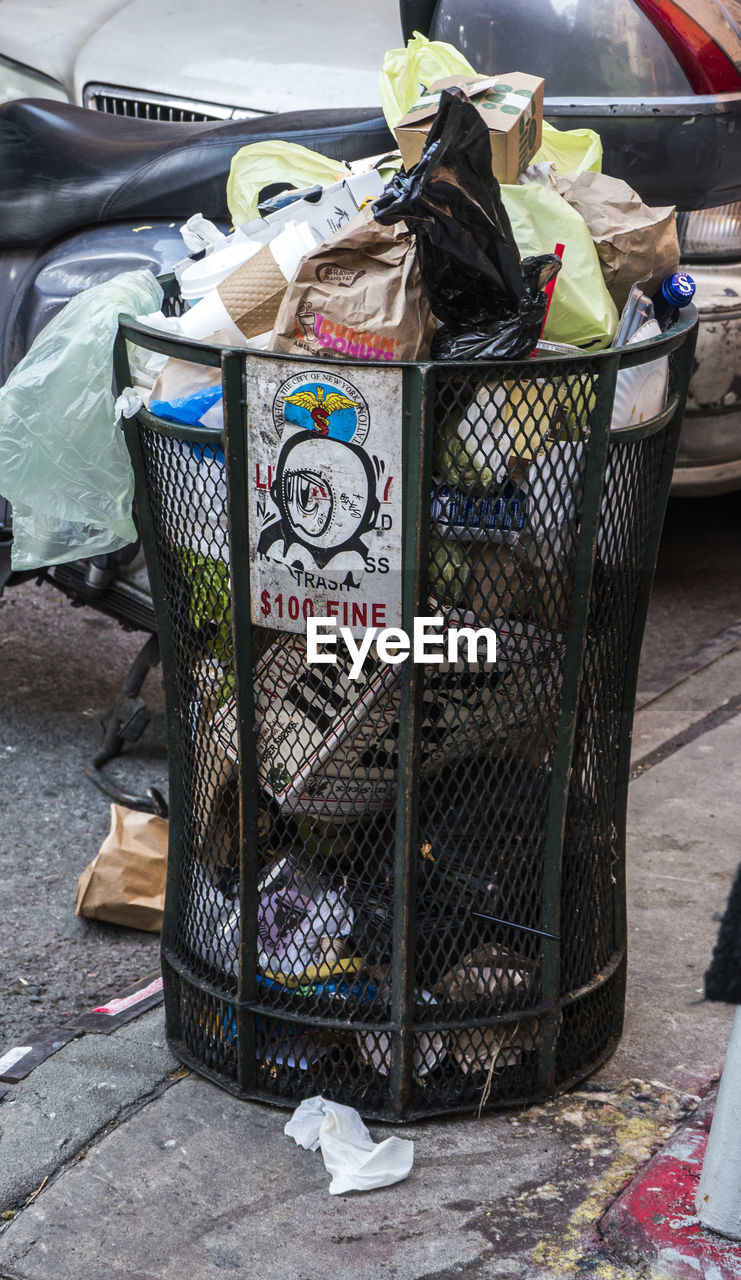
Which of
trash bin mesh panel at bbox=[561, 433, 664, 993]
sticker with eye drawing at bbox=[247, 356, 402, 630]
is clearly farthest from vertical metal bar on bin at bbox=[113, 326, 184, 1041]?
trash bin mesh panel at bbox=[561, 433, 664, 993]

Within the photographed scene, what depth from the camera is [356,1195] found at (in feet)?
6.70

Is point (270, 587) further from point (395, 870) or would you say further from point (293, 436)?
point (395, 870)

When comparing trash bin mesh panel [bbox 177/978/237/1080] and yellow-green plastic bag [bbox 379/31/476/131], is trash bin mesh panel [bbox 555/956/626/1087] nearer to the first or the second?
trash bin mesh panel [bbox 177/978/237/1080]

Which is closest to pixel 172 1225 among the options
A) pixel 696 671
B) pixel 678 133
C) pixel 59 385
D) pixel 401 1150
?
pixel 401 1150

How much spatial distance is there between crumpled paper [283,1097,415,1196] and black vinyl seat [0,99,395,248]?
7.39 feet

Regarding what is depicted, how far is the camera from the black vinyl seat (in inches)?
136

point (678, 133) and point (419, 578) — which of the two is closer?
point (419, 578)

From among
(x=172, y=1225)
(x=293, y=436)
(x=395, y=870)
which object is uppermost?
(x=293, y=436)

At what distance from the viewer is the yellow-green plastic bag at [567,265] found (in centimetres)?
212

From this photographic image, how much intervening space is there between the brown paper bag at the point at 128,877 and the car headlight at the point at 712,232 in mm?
2191

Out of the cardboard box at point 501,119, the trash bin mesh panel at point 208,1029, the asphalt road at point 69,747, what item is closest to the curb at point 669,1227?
the trash bin mesh panel at point 208,1029

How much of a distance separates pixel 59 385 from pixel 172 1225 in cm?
130

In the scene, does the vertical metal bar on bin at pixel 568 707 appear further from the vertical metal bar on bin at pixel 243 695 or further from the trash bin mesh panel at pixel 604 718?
the vertical metal bar on bin at pixel 243 695

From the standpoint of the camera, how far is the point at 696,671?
4.04 m
